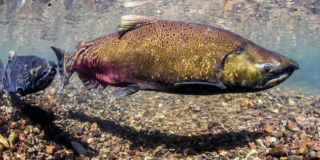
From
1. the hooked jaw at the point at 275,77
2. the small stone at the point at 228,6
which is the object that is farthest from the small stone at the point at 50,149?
the small stone at the point at 228,6

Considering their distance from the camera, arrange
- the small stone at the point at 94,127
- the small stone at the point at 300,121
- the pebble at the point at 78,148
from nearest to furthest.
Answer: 1. the pebble at the point at 78,148
2. the small stone at the point at 300,121
3. the small stone at the point at 94,127

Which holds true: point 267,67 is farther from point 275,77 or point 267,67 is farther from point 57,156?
point 57,156

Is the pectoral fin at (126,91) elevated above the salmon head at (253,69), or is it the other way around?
the salmon head at (253,69)

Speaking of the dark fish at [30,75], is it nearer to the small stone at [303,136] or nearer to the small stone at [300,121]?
the small stone at [303,136]

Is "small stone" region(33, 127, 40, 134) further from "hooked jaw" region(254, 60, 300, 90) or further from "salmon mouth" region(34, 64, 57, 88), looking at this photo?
"hooked jaw" region(254, 60, 300, 90)

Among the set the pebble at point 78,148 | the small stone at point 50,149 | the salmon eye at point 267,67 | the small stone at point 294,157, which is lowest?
the pebble at point 78,148

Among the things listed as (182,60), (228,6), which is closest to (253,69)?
(182,60)

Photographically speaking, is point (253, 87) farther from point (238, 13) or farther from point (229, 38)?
point (238, 13)
